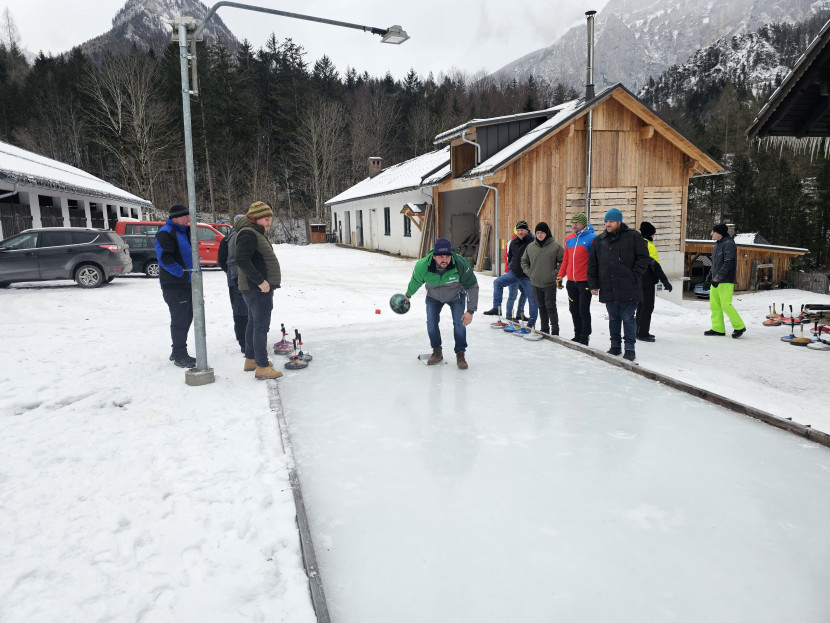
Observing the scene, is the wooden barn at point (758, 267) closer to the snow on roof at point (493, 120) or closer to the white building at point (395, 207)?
the snow on roof at point (493, 120)

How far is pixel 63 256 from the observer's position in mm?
13258

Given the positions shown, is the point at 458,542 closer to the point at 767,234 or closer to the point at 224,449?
the point at 224,449

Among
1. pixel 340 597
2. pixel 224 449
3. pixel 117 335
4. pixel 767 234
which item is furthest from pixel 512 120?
pixel 767 234

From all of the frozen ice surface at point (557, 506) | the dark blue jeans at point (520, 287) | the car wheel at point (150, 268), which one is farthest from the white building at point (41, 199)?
the frozen ice surface at point (557, 506)

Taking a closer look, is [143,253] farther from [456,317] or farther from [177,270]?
[456,317]

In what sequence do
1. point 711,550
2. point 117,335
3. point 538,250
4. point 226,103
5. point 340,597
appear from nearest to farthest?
point 340,597 → point 711,550 → point 538,250 → point 117,335 → point 226,103

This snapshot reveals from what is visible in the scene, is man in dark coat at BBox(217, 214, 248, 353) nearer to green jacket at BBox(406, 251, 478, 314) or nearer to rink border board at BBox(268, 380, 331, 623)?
green jacket at BBox(406, 251, 478, 314)

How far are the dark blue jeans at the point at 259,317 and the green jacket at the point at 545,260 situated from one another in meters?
3.91

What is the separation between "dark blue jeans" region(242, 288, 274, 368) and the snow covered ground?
43cm

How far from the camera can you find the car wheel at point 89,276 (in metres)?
13.4

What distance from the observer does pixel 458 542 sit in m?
2.88

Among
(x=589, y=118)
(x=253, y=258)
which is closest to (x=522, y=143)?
(x=589, y=118)

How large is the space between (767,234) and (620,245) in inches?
1580

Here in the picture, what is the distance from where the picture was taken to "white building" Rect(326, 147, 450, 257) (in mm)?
22438
